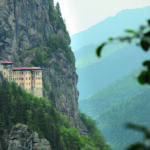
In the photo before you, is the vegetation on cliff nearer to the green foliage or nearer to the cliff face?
the cliff face

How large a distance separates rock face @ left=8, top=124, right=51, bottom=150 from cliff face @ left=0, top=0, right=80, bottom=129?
27.8m

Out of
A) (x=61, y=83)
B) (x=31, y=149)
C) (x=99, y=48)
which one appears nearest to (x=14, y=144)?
(x=31, y=149)

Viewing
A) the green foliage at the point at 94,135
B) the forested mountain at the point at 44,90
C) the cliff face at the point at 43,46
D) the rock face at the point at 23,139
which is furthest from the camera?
the green foliage at the point at 94,135

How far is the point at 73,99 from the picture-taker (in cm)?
15450

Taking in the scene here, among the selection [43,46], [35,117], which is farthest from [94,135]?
[35,117]

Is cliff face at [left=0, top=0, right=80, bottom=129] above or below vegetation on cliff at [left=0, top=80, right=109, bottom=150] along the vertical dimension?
above

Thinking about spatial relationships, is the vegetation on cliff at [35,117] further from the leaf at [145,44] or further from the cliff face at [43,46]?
the leaf at [145,44]

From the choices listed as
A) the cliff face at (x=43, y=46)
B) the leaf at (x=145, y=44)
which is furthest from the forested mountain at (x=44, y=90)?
the leaf at (x=145, y=44)

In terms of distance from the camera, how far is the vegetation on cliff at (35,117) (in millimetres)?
111125

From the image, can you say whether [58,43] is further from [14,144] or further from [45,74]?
[14,144]

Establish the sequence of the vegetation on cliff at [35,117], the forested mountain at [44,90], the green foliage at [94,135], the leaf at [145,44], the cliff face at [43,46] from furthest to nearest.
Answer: the green foliage at [94,135], the cliff face at [43,46], the vegetation on cliff at [35,117], the forested mountain at [44,90], the leaf at [145,44]

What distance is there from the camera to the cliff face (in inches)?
5335

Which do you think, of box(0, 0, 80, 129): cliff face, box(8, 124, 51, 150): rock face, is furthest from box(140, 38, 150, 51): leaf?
box(0, 0, 80, 129): cliff face

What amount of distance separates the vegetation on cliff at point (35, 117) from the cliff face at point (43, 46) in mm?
8843
